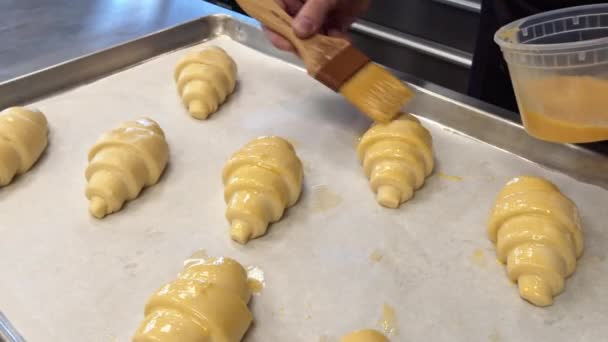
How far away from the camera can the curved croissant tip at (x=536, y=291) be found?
3.39ft

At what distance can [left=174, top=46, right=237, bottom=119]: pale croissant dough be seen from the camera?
1.55 metres

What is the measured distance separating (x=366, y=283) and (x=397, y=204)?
0.24 metres

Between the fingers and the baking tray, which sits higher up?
the fingers

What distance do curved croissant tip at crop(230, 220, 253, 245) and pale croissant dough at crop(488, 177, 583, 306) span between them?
0.51m

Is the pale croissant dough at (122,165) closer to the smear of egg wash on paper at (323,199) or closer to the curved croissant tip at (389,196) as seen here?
the smear of egg wash on paper at (323,199)

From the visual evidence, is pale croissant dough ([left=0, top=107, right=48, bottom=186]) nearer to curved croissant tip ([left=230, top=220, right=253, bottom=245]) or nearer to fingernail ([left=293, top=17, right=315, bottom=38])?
curved croissant tip ([left=230, top=220, right=253, bottom=245])

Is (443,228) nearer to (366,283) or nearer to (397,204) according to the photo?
(397,204)

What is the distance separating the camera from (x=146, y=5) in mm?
2088

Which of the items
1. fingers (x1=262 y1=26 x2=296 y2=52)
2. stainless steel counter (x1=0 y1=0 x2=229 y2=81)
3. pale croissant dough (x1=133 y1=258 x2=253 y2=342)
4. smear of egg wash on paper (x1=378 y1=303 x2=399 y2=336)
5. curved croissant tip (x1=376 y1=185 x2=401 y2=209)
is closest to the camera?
pale croissant dough (x1=133 y1=258 x2=253 y2=342)

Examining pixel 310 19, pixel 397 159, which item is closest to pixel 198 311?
pixel 397 159

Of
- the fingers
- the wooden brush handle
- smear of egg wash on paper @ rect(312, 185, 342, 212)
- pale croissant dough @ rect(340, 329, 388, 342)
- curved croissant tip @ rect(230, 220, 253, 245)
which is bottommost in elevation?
smear of egg wash on paper @ rect(312, 185, 342, 212)

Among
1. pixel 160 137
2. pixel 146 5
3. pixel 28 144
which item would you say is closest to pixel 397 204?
pixel 160 137

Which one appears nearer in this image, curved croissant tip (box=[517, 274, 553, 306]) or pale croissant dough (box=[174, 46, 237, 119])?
curved croissant tip (box=[517, 274, 553, 306])

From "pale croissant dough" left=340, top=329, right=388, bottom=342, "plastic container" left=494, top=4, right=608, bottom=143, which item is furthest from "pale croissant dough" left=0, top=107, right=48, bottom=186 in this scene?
"plastic container" left=494, top=4, right=608, bottom=143
